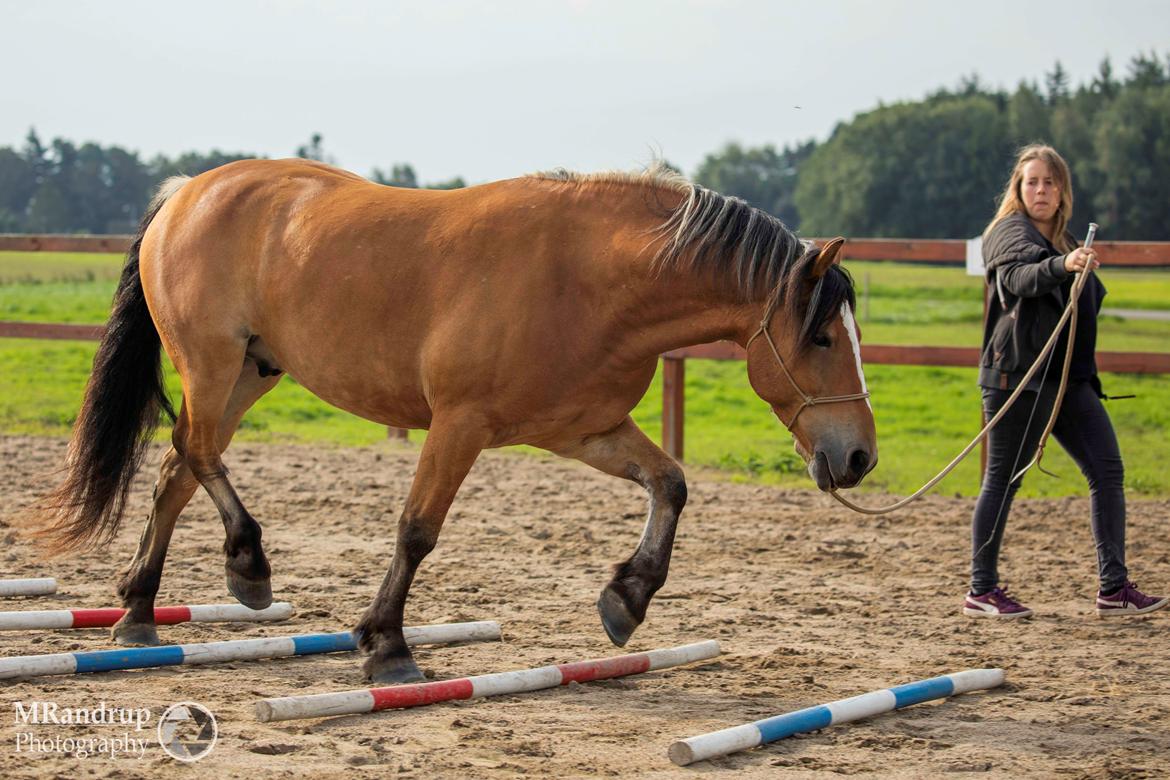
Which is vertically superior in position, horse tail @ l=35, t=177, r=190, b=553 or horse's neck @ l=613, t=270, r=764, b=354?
horse's neck @ l=613, t=270, r=764, b=354

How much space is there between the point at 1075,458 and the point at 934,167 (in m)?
72.4

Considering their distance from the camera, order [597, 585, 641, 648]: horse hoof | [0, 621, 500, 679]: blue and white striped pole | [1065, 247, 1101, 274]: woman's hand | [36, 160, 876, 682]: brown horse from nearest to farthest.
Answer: [0, 621, 500, 679]: blue and white striped pole, [36, 160, 876, 682]: brown horse, [597, 585, 641, 648]: horse hoof, [1065, 247, 1101, 274]: woman's hand

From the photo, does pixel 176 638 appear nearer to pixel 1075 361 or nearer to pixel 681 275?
pixel 681 275

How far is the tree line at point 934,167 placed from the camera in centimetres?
4944

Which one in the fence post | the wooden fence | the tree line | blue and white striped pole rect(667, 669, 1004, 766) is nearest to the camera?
blue and white striped pole rect(667, 669, 1004, 766)

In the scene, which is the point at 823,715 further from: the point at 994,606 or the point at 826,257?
the point at 994,606

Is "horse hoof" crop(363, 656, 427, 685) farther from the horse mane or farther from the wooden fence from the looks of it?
the wooden fence

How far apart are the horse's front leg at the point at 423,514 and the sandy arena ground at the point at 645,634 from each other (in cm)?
22

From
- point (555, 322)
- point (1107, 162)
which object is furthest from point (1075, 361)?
point (1107, 162)

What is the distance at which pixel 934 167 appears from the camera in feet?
244

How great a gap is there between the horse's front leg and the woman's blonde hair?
2.83 m

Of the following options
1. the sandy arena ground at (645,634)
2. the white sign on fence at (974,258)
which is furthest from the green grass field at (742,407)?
the white sign on fence at (974,258)

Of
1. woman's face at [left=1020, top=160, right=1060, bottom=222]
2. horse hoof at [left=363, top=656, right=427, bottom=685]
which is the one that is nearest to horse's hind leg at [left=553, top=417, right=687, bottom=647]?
horse hoof at [left=363, top=656, right=427, bottom=685]

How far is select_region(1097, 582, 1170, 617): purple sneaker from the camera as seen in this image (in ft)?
18.6
